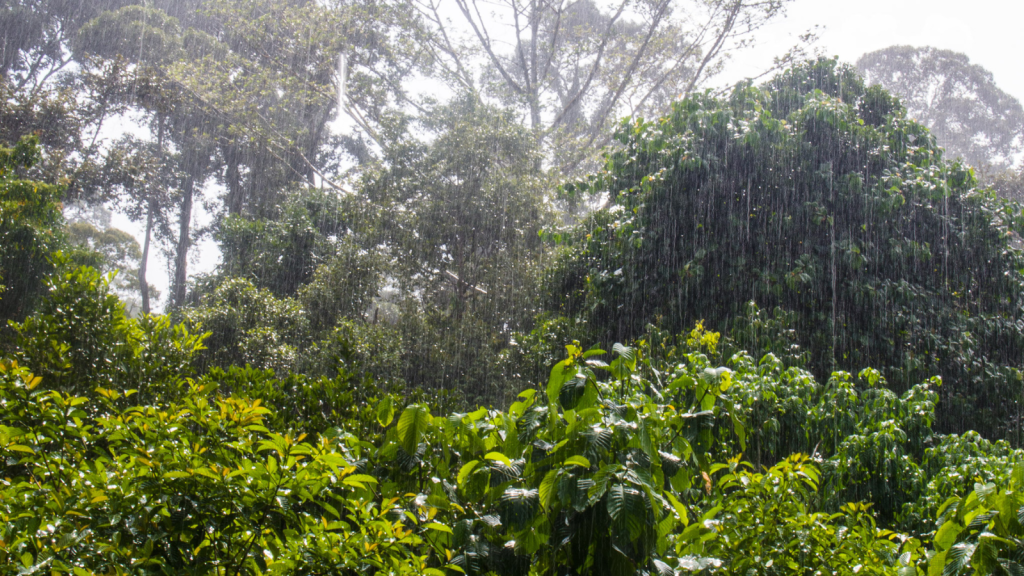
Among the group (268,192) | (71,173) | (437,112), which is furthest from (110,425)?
(268,192)

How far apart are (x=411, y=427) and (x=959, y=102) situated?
25575 mm

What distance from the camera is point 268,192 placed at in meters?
16.6

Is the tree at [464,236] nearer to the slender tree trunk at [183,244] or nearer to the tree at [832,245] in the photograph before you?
the tree at [832,245]

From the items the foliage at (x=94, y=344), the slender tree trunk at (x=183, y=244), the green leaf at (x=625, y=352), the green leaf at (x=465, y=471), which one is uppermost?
Answer: the slender tree trunk at (x=183, y=244)

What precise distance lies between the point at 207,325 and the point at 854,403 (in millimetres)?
8558

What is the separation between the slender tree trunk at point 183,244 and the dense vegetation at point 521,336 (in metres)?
1.90

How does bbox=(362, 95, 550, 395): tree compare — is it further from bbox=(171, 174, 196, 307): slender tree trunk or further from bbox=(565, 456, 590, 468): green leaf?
bbox=(171, 174, 196, 307): slender tree trunk

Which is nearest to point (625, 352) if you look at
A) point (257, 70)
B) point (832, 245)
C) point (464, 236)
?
point (832, 245)

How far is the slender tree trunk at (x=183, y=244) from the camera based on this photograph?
16922 mm

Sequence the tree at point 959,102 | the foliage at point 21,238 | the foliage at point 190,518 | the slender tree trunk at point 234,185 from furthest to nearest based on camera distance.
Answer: the tree at point 959,102, the slender tree trunk at point 234,185, the foliage at point 21,238, the foliage at point 190,518

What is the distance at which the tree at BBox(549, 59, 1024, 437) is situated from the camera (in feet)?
15.7

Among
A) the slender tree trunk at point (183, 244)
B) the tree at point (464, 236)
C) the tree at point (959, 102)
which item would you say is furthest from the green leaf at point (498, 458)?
the tree at point (959, 102)

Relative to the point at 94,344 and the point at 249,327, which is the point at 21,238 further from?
the point at 94,344

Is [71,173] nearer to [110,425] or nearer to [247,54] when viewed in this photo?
[247,54]
